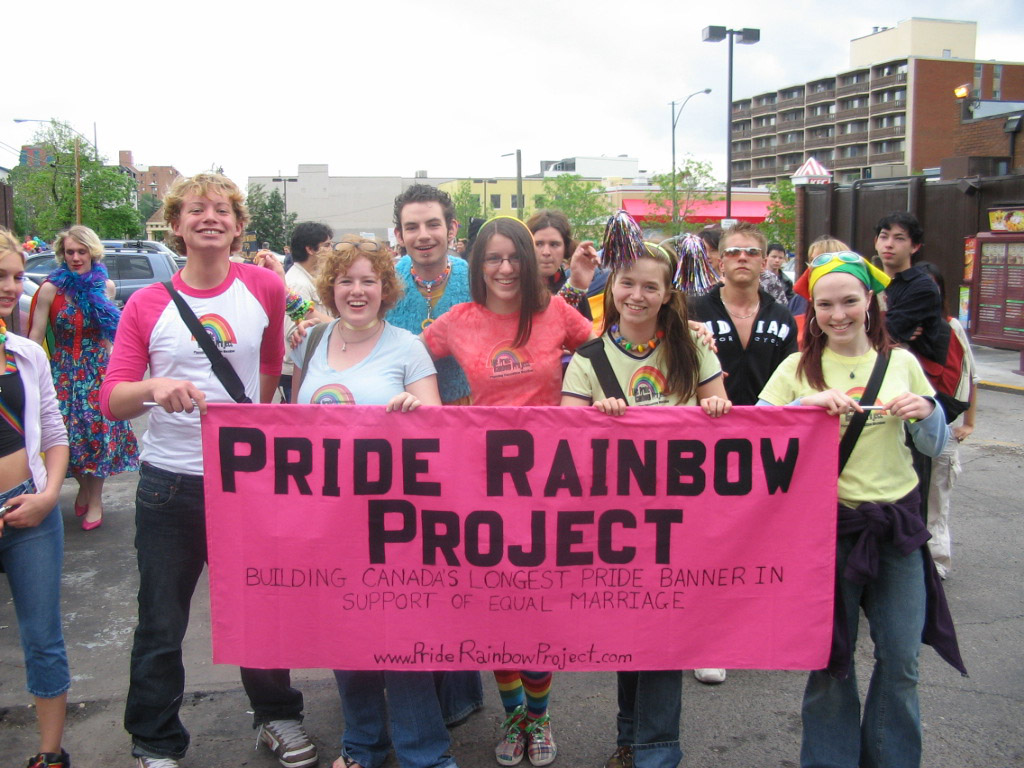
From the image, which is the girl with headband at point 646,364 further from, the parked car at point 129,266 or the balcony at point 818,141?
the balcony at point 818,141

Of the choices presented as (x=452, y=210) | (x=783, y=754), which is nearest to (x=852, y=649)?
Result: (x=783, y=754)

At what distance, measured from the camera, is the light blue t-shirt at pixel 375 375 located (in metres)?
3.06

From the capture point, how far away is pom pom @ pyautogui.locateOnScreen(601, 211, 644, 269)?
303cm

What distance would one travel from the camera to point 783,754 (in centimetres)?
325

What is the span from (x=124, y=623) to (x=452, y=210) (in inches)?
112

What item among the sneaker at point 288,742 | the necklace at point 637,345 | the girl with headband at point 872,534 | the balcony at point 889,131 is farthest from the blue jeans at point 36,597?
the balcony at point 889,131

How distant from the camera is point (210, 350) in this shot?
3.01 meters

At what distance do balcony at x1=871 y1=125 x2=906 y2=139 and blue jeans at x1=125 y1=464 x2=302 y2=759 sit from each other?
288ft

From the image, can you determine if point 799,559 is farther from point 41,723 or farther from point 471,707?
point 41,723

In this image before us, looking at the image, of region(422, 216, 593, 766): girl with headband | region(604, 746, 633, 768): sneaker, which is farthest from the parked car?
region(604, 746, 633, 768): sneaker

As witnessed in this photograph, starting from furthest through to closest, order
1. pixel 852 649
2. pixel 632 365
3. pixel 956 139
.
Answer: pixel 956 139 < pixel 632 365 < pixel 852 649

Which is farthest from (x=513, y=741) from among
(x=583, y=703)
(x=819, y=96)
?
(x=819, y=96)

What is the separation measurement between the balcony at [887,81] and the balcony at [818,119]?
6079mm

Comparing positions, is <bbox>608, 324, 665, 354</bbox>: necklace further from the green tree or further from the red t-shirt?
the green tree
